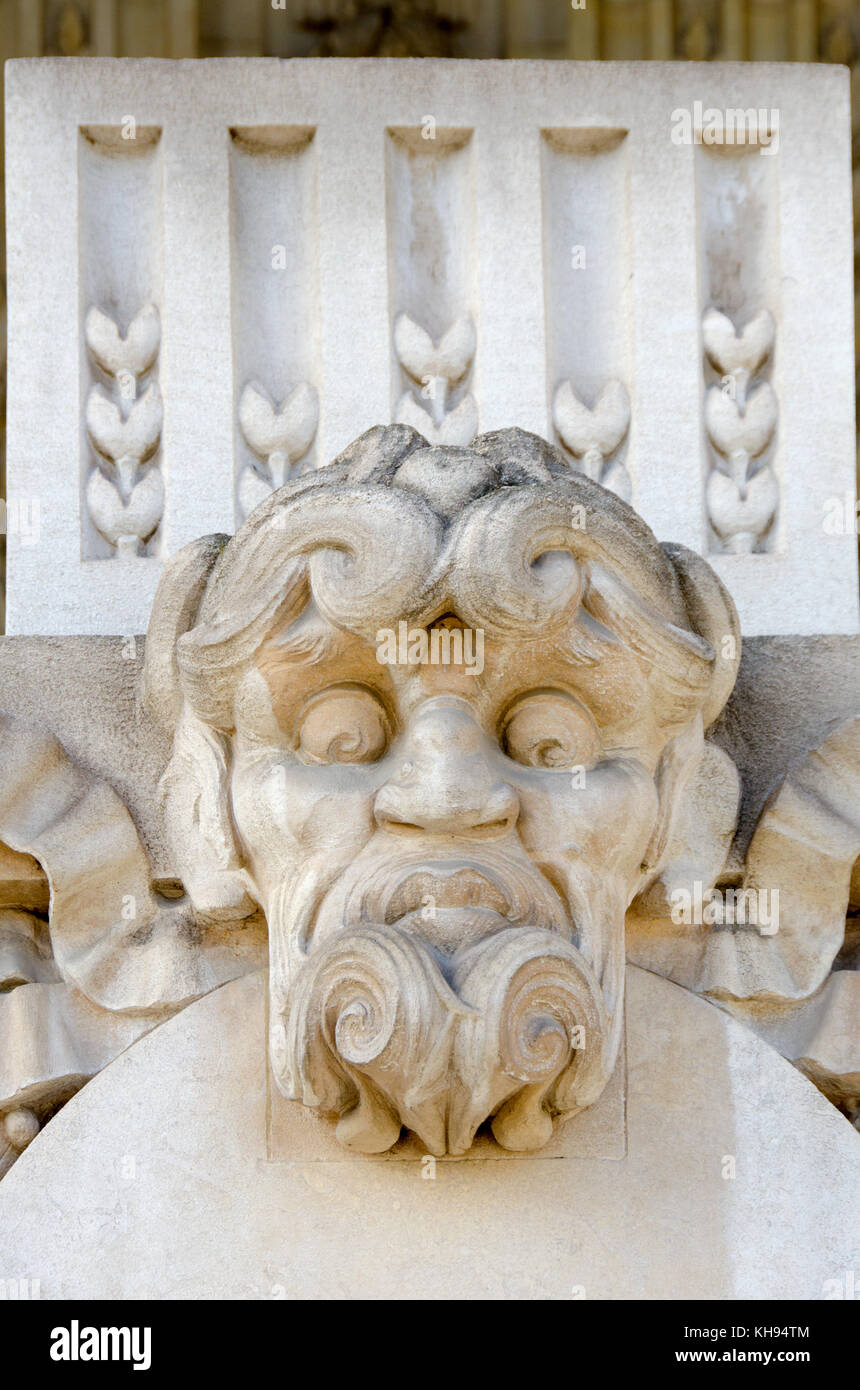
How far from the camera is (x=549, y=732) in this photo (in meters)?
2.50

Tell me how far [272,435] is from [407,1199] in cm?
101

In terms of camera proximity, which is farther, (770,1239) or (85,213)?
(85,213)

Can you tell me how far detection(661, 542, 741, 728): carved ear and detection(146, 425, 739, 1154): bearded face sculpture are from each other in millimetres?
28

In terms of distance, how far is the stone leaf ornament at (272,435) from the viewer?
2.96 m

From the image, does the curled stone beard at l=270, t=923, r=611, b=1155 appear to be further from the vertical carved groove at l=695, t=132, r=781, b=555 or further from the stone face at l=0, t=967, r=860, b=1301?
the vertical carved groove at l=695, t=132, r=781, b=555

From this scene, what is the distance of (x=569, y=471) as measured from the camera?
8.63 feet

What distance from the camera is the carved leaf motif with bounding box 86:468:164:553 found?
2945 millimetres

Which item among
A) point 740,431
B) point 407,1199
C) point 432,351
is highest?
point 432,351

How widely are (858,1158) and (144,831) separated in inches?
35.8

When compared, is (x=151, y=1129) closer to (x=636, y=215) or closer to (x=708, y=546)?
(x=708, y=546)

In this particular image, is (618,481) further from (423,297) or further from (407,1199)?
(407,1199)

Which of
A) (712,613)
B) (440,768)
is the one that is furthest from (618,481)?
(440,768)

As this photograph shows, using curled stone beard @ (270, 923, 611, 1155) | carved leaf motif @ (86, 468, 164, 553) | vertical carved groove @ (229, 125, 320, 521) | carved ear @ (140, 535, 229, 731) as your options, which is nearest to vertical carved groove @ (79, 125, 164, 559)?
carved leaf motif @ (86, 468, 164, 553)
